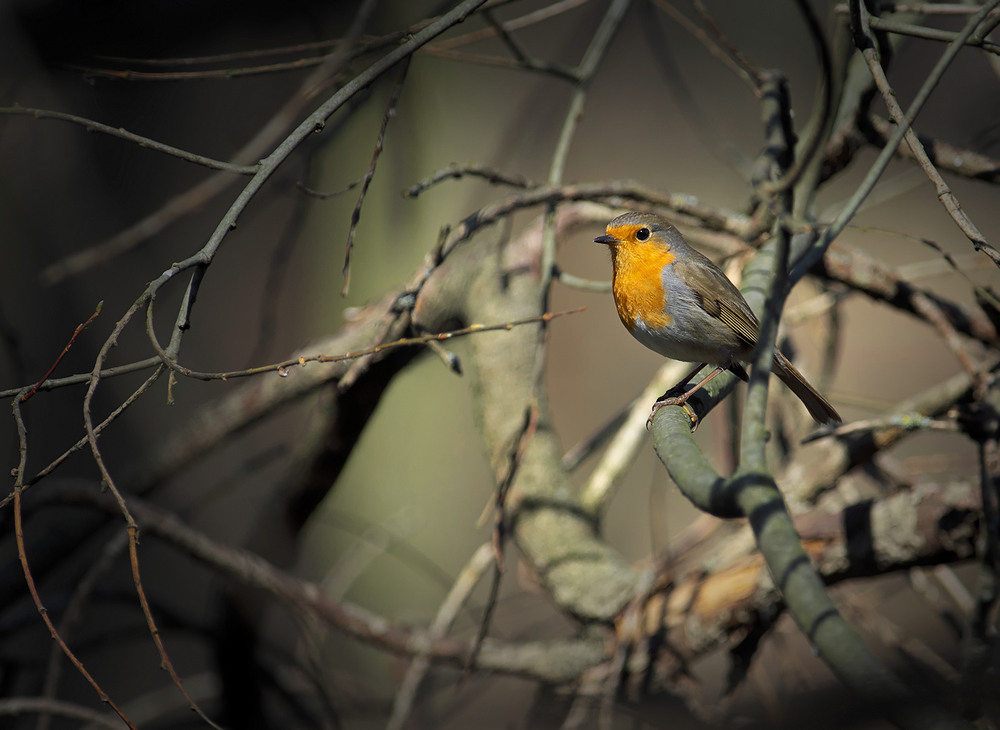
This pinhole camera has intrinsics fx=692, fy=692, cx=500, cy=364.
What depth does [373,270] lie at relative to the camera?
15.6 ft

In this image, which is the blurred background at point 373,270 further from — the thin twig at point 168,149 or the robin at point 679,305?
the thin twig at point 168,149

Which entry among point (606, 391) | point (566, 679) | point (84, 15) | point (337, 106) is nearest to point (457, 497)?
point (606, 391)

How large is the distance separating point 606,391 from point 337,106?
13.6ft

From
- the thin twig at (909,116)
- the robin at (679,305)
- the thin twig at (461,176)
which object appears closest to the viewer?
the thin twig at (909,116)

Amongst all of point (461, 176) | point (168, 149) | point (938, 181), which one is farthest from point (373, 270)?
point (938, 181)

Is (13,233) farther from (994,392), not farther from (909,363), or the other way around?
(909,363)

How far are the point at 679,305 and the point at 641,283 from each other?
0.49ft

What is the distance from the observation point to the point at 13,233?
3.14m

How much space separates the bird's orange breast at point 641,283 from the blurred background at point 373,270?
0.69m

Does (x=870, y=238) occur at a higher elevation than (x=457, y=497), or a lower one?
higher

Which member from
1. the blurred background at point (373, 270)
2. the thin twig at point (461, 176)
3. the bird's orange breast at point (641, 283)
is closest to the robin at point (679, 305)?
the bird's orange breast at point (641, 283)

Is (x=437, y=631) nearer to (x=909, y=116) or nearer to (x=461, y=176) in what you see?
(x=461, y=176)

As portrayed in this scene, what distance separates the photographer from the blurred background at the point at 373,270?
9.92 feet

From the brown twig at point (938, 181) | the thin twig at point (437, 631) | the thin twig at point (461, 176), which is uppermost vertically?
the thin twig at point (461, 176)
